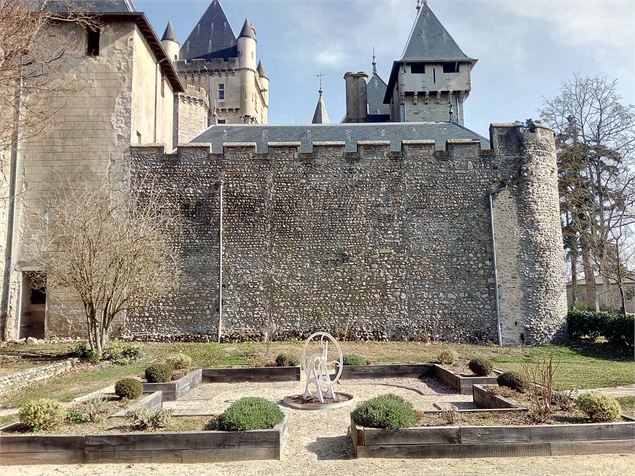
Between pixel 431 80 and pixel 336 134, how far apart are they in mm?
10063

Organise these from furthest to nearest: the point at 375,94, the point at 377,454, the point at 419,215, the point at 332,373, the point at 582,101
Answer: the point at 375,94, the point at 582,101, the point at 419,215, the point at 332,373, the point at 377,454

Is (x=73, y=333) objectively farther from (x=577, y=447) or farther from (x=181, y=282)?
(x=577, y=447)

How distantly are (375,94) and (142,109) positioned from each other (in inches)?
771

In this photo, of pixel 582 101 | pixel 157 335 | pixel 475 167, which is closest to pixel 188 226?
pixel 157 335

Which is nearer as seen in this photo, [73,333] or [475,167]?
[73,333]

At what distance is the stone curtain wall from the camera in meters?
16.1

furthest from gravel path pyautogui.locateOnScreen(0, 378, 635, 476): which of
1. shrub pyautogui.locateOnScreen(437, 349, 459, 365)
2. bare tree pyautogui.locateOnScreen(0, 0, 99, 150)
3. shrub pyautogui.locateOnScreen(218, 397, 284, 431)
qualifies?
bare tree pyautogui.locateOnScreen(0, 0, 99, 150)

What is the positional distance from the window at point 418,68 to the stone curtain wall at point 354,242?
36.0ft

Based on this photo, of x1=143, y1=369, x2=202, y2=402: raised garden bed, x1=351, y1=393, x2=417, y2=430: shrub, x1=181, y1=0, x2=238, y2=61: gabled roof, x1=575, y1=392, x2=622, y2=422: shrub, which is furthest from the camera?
x1=181, y1=0, x2=238, y2=61: gabled roof

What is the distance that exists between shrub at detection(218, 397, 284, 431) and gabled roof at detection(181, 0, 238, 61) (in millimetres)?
30824

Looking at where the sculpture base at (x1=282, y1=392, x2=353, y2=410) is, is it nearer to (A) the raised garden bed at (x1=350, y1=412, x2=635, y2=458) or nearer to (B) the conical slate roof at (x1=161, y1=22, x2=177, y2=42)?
(A) the raised garden bed at (x1=350, y1=412, x2=635, y2=458)

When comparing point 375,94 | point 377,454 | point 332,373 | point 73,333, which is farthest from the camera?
point 375,94

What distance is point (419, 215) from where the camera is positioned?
54.7 feet

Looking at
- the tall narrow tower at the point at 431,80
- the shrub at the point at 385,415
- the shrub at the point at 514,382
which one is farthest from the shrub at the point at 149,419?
the tall narrow tower at the point at 431,80
